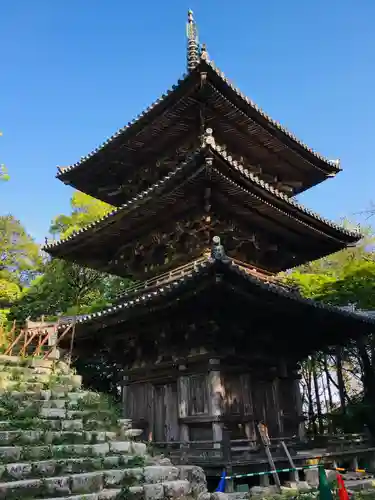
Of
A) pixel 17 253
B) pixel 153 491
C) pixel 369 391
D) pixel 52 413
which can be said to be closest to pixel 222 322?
pixel 52 413

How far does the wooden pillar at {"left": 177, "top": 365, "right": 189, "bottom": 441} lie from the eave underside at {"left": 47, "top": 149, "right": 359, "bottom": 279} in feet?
10.6

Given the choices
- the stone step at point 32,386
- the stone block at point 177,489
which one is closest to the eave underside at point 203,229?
the stone step at point 32,386

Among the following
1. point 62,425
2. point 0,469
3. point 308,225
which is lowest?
point 0,469

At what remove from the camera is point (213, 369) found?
35.4ft

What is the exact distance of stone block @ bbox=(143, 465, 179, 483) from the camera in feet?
21.3

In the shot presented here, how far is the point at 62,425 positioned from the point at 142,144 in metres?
9.53

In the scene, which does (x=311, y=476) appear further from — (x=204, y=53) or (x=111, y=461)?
(x=204, y=53)

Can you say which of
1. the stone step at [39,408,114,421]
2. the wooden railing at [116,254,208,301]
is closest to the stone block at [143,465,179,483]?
the stone step at [39,408,114,421]

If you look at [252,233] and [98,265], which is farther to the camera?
[98,265]

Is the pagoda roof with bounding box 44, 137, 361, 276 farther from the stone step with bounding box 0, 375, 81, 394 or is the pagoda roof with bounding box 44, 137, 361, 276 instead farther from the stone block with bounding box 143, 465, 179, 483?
the stone block with bounding box 143, 465, 179, 483

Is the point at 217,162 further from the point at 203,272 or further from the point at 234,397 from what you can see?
the point at 234,397

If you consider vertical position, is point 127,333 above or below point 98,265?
below

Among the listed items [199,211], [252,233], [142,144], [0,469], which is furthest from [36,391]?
[142,144]

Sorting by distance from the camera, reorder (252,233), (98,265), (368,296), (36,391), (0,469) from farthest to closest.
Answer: (368,296) → (98,265) → (252,233) → (36,391) → (0,469)
